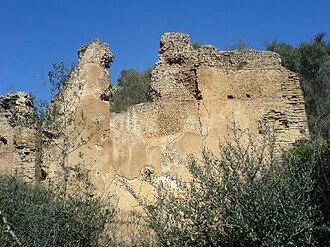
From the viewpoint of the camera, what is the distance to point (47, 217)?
331 inches

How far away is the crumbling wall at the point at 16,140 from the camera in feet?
43.0

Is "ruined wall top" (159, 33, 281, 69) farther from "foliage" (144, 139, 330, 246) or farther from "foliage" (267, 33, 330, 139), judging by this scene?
"foliage" (267, 33, 330, 139)

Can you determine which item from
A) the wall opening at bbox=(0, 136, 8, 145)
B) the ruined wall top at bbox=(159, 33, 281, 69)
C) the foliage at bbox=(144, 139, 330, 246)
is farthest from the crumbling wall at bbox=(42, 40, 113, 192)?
the foliage at bbox=(144, 139, 330, 246)

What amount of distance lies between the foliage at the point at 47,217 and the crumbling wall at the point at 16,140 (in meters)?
3.43

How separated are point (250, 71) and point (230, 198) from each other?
27.2 feet

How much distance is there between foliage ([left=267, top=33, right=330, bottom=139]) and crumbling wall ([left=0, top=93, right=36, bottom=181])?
577 inches

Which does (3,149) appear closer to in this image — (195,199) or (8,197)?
(8,197)

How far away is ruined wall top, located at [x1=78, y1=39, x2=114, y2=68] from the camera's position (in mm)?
14770

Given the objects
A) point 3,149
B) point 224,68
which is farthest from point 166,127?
point 3,149

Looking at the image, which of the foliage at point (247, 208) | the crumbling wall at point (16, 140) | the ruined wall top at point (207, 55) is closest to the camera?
the foliage at point (247, 208)

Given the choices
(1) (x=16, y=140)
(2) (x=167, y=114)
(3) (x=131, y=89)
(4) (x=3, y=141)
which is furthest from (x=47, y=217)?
(3) (x=131, y=89)

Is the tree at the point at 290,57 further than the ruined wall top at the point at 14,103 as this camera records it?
Yes

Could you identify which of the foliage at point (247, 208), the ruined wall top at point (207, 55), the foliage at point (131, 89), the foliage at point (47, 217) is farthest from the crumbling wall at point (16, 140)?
the foliage at point (131, 89)

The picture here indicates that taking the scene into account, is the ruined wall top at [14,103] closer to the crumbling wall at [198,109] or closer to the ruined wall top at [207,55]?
the crumbling wall at [198,109]
